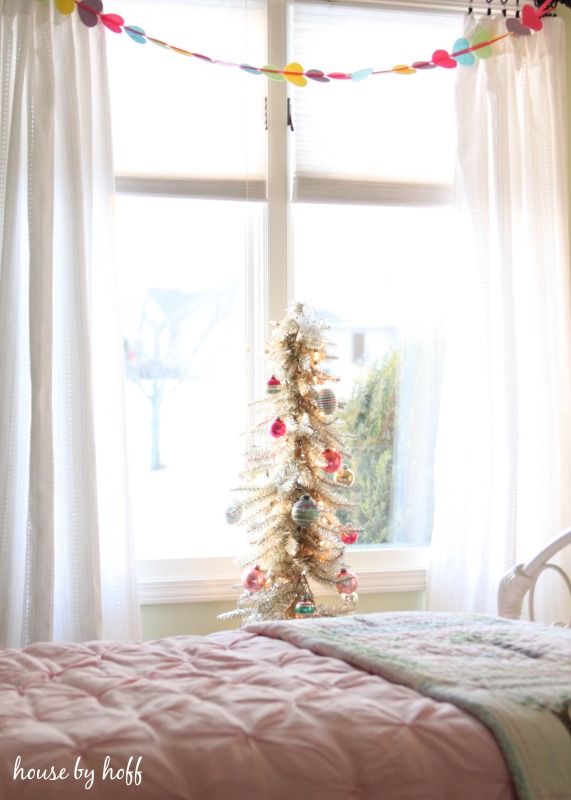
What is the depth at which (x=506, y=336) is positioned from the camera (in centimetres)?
306

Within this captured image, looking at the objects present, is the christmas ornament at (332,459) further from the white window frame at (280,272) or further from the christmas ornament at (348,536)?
the white window frame at (280,272)

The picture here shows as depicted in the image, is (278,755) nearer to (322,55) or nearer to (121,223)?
(121,223)

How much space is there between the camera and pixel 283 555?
266 centimetres

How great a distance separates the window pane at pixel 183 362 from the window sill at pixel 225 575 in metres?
0.06

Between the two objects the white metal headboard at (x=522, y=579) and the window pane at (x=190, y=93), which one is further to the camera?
the window pane at (x=190, y=93)

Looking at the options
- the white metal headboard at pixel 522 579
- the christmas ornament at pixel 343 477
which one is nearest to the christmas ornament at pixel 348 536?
the christmas ornament at pixel 343 477

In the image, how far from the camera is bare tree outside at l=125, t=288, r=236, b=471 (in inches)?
123

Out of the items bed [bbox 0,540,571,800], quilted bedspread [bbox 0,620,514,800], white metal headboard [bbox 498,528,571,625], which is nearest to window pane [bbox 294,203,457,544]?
white metal headboard [bbox 498,528,571,625]

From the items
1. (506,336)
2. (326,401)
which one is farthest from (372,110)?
(326,401)

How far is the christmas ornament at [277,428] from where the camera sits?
2.64 m

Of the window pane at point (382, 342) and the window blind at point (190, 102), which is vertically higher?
the window blind at point (190, 102)

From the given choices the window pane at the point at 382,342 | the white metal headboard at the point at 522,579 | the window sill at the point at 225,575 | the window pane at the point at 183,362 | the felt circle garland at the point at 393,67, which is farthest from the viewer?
the window pane at the point at 382,342

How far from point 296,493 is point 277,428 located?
20 centimetres

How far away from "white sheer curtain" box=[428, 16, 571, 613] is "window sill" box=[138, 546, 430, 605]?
0.15m
